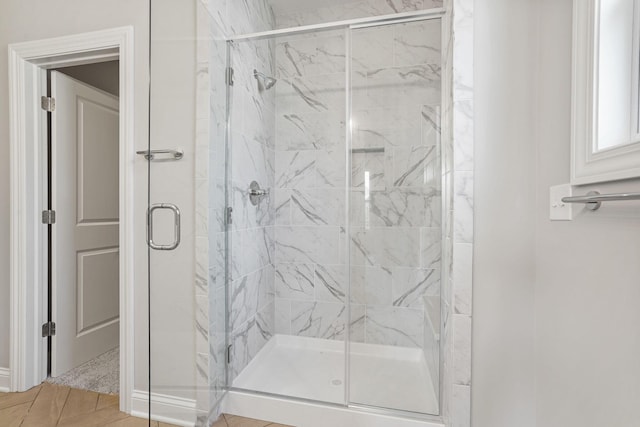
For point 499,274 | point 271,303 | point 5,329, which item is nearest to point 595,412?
point 499,274

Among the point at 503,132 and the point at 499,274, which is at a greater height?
the point at 503,132

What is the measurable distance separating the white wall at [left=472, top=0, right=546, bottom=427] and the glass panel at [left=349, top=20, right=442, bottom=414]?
31cm

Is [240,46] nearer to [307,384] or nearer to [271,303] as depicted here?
[271,303]

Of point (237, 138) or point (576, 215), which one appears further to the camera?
point (237, 138)

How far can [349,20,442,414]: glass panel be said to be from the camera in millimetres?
1665

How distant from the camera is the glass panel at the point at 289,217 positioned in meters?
1.85

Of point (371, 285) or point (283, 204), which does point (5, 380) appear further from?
point (371, 285)

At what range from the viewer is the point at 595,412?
938mm

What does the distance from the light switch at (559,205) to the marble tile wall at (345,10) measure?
1.86 metres

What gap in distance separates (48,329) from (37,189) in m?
0.89

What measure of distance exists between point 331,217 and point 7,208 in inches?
77.9

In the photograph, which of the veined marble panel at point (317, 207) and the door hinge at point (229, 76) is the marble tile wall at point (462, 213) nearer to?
the veined marble panel at point (317, 207)

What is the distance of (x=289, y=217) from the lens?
2.33m

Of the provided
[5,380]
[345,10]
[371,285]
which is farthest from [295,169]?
[5,380]
